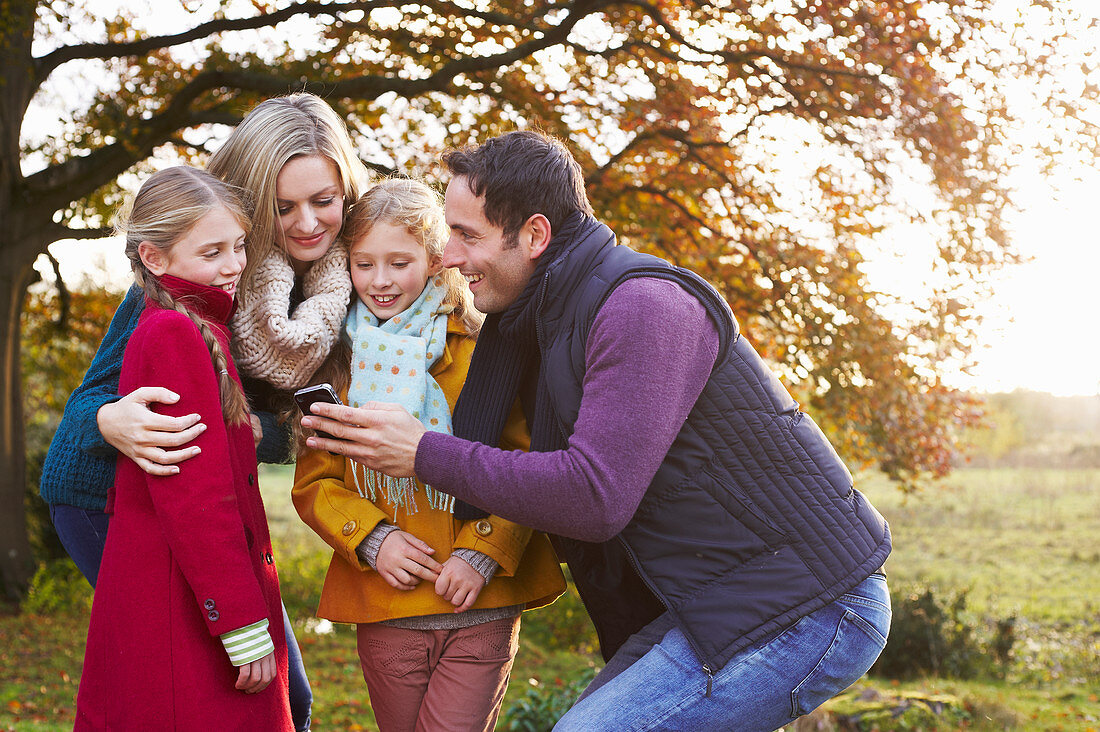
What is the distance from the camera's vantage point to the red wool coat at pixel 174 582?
2150 millimetres

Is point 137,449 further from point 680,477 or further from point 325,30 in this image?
point 325,30

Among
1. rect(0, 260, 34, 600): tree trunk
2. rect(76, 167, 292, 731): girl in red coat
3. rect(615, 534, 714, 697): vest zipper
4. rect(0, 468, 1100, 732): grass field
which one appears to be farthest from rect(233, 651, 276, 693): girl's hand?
rect(0, 260, 34, 600): tree trunk

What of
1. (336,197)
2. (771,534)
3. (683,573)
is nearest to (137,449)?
(336,197)

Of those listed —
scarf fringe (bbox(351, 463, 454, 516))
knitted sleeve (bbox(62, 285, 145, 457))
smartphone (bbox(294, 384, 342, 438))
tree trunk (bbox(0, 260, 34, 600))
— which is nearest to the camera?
smartphone (bbox(294, 384, 342, 438))

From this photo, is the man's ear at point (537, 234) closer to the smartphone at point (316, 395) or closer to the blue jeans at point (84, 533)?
the smartphone at point (316, 395)

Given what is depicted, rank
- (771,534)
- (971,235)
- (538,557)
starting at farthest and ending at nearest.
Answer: (971,235) < (538,557) < (771,534)

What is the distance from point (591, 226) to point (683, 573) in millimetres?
882

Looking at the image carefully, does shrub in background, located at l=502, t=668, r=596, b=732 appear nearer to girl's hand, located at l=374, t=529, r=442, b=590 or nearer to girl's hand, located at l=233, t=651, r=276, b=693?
girl's hand, located at l=374, t=529, r=442, b=590

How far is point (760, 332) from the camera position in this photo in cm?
893

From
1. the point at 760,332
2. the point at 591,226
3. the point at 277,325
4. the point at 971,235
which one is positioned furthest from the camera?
the point at 760,332

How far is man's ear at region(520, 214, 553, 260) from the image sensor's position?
229 cm

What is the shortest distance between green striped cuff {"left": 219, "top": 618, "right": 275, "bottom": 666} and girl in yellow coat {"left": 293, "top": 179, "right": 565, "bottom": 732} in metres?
0.34

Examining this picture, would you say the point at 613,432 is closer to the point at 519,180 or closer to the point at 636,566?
the point at 636,566

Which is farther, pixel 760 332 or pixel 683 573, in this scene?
pixel 760 332
